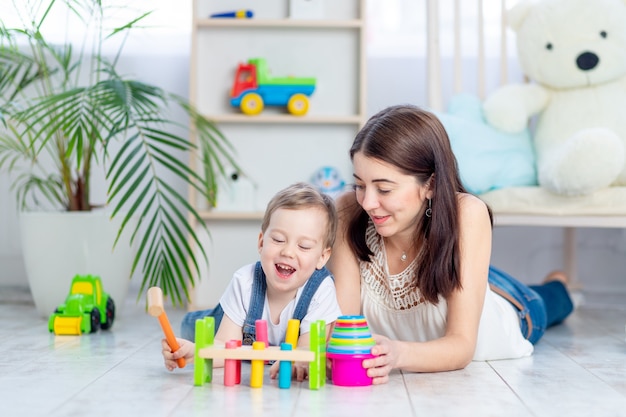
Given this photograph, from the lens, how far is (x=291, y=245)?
1.44m

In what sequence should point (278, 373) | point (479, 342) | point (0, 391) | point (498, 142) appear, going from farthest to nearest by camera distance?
point (498, 142)
point (479, 342)
point (278, 373)
point (0, 391)

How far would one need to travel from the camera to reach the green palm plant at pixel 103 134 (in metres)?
2.02

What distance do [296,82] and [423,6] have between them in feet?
2.03

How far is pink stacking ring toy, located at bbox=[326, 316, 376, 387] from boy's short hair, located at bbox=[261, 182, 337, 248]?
0.68ft

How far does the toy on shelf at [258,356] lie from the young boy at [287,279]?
7cm

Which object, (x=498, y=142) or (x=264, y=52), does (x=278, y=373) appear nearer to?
(x=498, y=142)

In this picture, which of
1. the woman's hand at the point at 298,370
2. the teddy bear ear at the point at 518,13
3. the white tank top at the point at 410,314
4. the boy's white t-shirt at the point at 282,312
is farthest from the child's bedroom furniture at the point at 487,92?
the woman's hand at the point at 298,370

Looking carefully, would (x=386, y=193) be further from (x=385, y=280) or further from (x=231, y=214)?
(x=231, y=214)

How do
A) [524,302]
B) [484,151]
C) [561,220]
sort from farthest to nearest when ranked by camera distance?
[484,151] < [561,220] < [524,302]

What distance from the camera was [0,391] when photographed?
1308 millimetres

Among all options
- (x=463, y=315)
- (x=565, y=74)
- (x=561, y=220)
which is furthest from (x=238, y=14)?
(x=463, y=315)

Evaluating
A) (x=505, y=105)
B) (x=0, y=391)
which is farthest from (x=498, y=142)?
(x=0, y=391)

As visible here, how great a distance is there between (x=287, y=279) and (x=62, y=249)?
102 centimetres

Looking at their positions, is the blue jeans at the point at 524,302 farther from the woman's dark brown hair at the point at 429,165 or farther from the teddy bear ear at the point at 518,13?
the teddy bear ear at the point at 518,13
